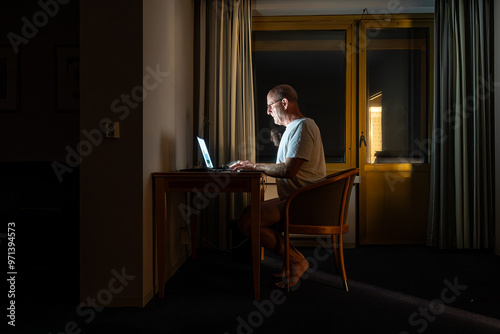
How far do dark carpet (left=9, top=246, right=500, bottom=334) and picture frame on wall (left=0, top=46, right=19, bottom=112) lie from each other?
1.80 meters

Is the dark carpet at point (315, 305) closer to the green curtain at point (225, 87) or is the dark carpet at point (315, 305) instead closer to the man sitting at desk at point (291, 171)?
the man sitting at desk at point (291, 171)

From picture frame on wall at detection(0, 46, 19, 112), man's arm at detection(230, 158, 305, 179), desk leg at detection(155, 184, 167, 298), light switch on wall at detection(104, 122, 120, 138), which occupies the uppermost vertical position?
picture frame on wall at detection(0, 46, 19, 112)

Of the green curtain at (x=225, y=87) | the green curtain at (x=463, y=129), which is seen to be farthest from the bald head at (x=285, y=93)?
the green curtain at (x=463, y=129)

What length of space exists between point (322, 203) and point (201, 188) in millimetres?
713

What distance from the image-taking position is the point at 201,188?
2.15 meters

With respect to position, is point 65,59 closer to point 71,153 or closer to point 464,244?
point 71,153

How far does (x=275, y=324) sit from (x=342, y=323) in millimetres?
318

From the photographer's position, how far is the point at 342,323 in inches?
70.4

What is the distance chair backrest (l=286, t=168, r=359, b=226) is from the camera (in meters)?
2.23

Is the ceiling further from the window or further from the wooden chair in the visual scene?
the wooden chair

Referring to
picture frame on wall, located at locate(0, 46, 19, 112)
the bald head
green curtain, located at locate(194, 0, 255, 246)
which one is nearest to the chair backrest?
the bald head

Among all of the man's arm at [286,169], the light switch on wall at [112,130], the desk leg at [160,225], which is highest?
the light switch on wall at [112,130]

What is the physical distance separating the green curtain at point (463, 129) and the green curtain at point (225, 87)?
1683 mm

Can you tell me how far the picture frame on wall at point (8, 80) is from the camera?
3070 mm
